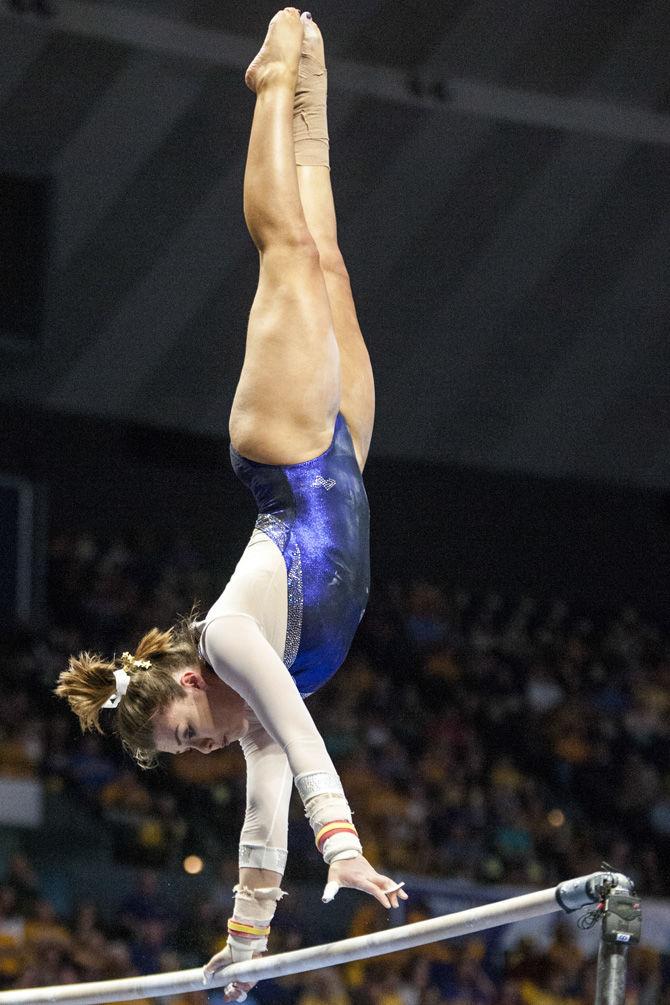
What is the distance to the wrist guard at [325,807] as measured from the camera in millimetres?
3566

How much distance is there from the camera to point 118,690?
411 cm

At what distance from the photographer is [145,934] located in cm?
802

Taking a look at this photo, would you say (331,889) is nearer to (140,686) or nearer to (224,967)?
(224,967)

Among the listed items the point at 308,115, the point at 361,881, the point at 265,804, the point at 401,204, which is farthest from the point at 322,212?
the point at 401,204

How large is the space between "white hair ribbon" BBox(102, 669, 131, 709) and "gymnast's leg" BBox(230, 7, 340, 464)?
2.42ft

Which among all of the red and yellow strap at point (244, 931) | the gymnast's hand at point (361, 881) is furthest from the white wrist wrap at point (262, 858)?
the gymnast's hand at point (361, 881)

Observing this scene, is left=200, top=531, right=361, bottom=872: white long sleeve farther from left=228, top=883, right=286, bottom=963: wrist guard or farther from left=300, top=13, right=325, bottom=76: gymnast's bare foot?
left=300, top=13, right=325, bottom=76: gymnast's bare foot

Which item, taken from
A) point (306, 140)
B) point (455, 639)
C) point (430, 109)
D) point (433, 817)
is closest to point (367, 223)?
point (430, 109)

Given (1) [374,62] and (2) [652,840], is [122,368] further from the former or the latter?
(2) [652,840]

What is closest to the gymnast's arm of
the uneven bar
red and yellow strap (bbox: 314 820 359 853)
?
red and yellow strap (bbox: 314 820 359 853)

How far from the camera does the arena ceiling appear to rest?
34.6ft

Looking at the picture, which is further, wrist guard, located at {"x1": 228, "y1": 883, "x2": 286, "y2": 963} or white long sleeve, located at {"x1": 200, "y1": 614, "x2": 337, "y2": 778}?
wrist guard, located at {"x1": 228, "y1": 883, "x2": 286, "y2": 963}

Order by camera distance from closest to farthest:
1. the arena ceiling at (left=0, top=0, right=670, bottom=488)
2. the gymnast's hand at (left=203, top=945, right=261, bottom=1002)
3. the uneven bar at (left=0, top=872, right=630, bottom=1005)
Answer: the uneven bar at (left=0, top=872, right=630, bottom=1005) → the gymnast's hand at (left=203, top=945, right=261, bottom=1002) → the arena ceiling at (left=0, top=0, right=670, bottom=488)

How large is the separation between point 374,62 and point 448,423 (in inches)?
143
